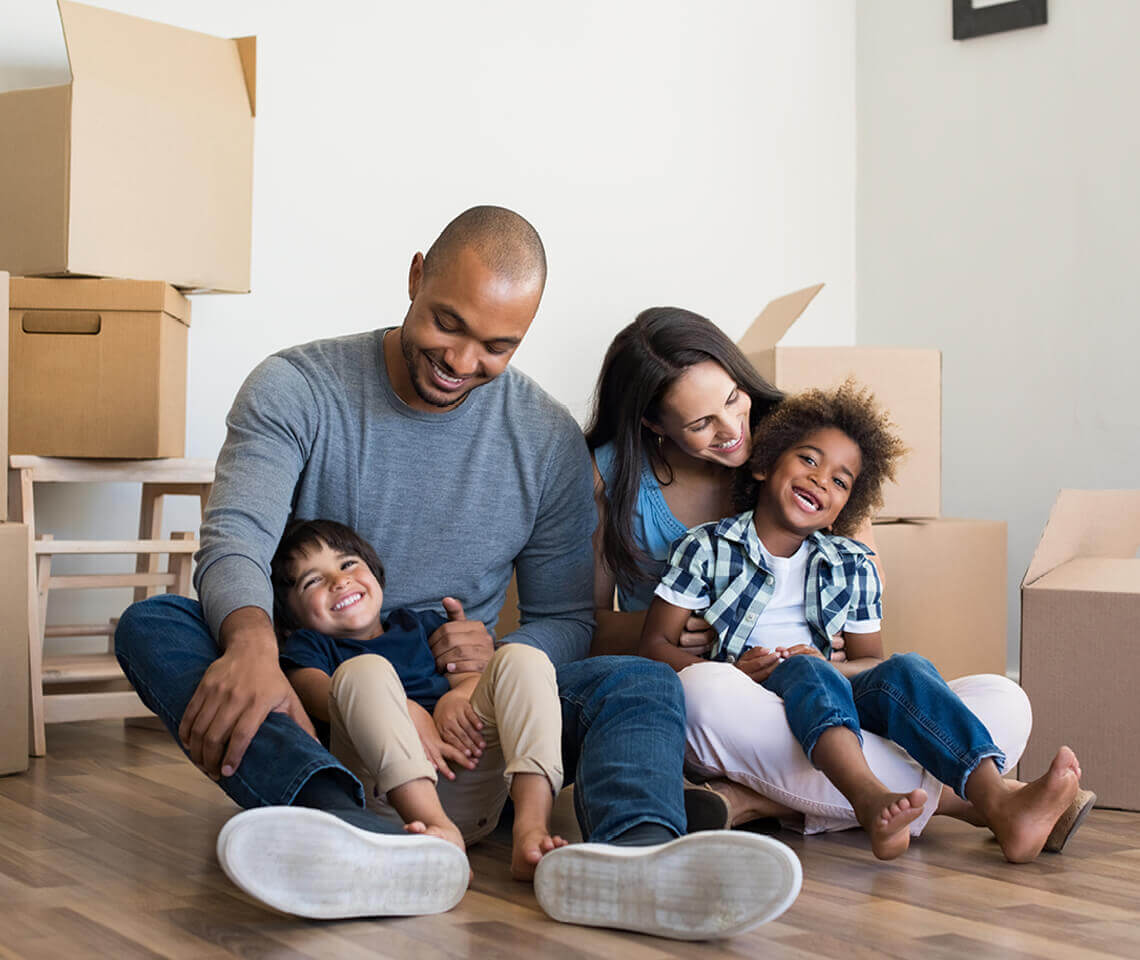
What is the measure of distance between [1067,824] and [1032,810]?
0.11 meters

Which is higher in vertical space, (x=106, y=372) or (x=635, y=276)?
(x=635, y=276)

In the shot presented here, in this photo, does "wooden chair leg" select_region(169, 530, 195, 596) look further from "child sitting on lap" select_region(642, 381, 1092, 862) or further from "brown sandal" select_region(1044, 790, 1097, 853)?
"brown sandal" select_region(1044, 790, 1097, 853)

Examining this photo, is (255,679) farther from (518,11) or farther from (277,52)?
(518,11)

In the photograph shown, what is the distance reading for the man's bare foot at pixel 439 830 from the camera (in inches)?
46.8

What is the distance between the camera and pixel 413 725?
1.27 m

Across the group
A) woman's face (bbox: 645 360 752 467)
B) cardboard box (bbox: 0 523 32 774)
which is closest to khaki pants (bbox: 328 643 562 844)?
woman's face (bbox: 645 360 752 467)

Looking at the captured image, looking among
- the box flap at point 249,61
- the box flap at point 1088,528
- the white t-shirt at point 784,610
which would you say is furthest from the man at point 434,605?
the box flap at point 249,61

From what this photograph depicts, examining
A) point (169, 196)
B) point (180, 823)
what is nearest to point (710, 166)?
point (169, 196)

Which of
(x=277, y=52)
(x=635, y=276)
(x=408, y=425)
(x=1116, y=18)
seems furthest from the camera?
(x=635, y=276)

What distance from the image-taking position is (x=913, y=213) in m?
3.21

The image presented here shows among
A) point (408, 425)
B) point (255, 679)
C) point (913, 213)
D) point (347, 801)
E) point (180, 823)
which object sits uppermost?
point (913, 213)

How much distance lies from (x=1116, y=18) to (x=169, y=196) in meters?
1.95

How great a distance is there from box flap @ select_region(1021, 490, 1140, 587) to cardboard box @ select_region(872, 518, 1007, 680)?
0.17 meters

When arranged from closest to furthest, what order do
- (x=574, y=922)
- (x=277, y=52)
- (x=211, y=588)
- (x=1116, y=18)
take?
(x=574, y=922), (x=211, y=588), (x=277, y=52), (x=1116, y=18)
